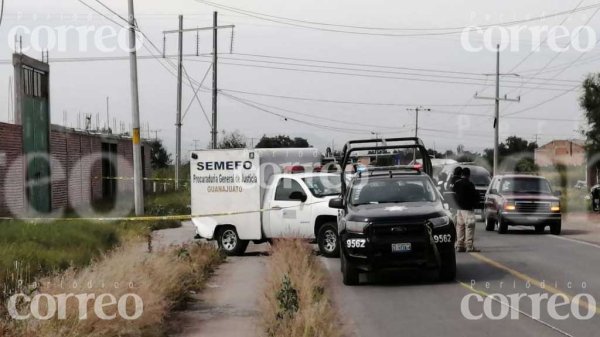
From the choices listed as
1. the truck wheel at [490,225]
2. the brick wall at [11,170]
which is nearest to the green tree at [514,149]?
the truck wheel at [490,225]

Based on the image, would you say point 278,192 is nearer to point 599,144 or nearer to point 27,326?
point 27,326

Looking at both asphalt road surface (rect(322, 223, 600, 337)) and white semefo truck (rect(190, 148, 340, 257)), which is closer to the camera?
asphalt road surface (rect(322, 223, 600, 337))

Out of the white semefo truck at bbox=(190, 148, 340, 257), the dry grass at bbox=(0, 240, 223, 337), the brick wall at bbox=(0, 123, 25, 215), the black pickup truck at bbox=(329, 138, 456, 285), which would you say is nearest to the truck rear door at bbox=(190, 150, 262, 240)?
the white semefo truck at bbox=(190, 148, 340, 257)

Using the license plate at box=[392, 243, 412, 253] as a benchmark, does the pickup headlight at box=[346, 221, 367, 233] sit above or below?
above

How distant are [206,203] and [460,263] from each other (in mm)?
7062

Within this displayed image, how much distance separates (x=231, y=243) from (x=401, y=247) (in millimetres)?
7683

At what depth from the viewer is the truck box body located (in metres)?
19.7

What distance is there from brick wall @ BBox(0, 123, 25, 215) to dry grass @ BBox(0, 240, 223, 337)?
11270mm

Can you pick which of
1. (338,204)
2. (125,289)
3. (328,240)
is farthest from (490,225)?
(125,289)

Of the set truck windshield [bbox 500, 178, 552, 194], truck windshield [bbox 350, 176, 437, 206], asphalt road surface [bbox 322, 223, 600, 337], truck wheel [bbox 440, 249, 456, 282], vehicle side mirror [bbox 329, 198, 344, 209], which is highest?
truck windshield [bbox 350, 176, 437, 206]

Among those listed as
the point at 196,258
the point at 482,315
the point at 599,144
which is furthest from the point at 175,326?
the point at 599,144

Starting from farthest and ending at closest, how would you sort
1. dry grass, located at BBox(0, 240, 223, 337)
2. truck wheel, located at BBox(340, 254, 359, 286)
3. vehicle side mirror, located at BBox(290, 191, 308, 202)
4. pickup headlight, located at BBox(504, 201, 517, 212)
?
pickup headlight, located at BBox(504, 201, 517, 212)
vehicle side mirror, located at BBox(290, 191, 308, 202)
truck wheel, located at BBox(340, 254, 359, 286)
dry grass, located at BBox(0, 240, 223, 337)

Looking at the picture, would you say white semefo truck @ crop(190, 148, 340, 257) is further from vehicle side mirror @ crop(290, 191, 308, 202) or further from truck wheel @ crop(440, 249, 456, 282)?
truck wheel @ crop(440, 249, 456, 282)

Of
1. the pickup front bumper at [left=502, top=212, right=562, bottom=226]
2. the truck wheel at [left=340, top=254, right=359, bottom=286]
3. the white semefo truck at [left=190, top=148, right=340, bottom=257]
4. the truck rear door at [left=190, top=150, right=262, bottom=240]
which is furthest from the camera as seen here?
the pickup front bumper at [left=502, top=212, right=562, bottom=226]
